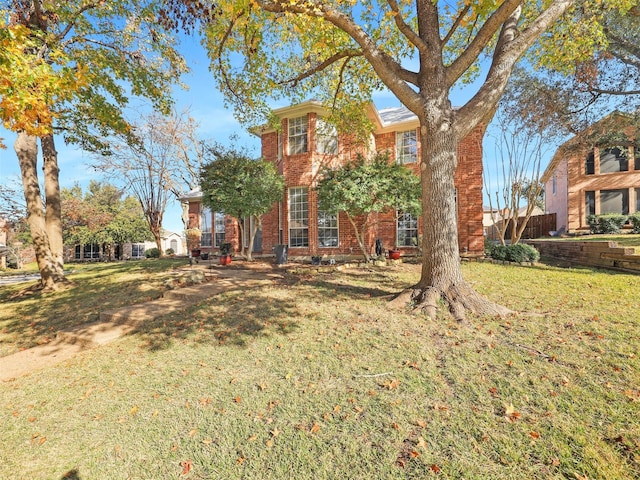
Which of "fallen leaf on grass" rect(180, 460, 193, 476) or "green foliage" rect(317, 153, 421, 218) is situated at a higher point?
"green foliage" rect(317, 153, 421, 218)

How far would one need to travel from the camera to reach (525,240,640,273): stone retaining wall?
7.71 meters

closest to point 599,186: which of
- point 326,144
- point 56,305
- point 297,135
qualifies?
point 326,144

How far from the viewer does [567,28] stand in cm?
695

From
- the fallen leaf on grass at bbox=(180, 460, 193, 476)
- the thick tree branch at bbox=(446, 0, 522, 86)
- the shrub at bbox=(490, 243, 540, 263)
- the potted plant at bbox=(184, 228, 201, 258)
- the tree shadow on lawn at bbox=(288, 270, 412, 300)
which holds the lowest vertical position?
the fallen leaf on grass at bbox=(180, 460, 193, 476)

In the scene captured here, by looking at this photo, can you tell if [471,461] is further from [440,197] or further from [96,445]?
[440,197]

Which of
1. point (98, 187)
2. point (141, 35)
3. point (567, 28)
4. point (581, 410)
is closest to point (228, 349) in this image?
point (581, 410)

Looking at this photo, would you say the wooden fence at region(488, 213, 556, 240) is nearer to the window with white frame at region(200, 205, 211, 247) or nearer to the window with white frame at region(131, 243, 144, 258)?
the window with white frame at region(200, 205, 211, 247)

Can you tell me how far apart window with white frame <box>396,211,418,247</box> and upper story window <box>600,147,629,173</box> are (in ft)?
53.6

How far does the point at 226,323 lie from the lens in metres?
5.16

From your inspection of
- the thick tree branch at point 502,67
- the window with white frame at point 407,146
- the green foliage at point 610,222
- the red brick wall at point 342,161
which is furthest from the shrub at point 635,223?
the thick tree branch at point 502,67

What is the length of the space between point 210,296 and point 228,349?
120 inches

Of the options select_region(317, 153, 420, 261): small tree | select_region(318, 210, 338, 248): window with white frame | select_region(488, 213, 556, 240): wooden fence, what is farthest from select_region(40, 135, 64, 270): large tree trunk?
select_region(488, 213, 556, 240): wooden fence

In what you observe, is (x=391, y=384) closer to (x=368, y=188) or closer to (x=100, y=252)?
(x=368, y=188)

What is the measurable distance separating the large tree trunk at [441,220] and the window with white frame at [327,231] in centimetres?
793
